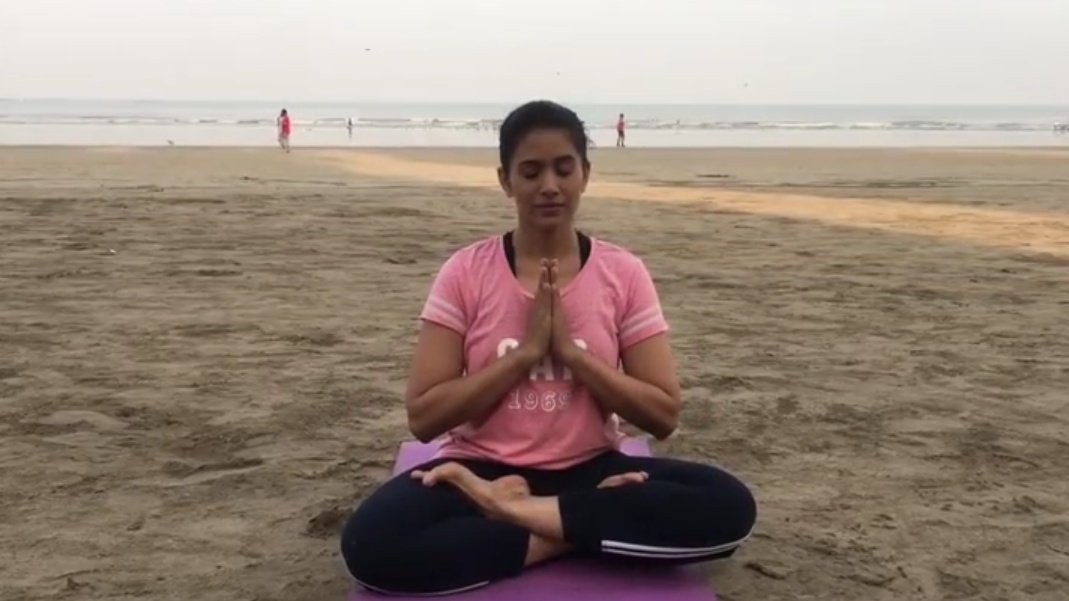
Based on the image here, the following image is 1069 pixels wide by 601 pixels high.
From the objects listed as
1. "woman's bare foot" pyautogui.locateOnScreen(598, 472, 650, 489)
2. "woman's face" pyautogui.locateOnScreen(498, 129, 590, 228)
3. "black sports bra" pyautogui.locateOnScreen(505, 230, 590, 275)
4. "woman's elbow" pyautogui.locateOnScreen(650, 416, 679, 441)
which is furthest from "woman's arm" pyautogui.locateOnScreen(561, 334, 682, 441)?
"woman's face" pyautogui.locateOnScreen(498, 129, 590, 228)

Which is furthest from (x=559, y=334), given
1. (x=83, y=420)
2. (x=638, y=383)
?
(x=83, y=420)

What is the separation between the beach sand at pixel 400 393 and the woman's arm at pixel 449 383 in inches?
20.9

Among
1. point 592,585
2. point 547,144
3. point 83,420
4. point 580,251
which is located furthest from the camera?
point 83,420

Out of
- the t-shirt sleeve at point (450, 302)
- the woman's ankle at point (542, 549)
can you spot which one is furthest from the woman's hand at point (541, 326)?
the woman's ankle at point (542, 549)

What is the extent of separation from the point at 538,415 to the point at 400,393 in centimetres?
205

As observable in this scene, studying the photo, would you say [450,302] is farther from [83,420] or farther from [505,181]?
[83,420]

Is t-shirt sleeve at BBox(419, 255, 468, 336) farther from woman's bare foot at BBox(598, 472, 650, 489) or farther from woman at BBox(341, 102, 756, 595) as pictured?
woman's bare foot at BBox(598, 472, 650, 489)

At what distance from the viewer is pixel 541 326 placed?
308cm

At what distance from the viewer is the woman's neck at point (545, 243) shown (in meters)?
3.23

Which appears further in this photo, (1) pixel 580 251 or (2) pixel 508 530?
(1) pixel 580 251

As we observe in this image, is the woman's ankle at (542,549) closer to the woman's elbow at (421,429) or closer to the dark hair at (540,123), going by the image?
the woman's elbow at (421,429)

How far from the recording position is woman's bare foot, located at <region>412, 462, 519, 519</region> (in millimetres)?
3062

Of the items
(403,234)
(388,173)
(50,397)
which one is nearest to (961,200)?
(403,234)

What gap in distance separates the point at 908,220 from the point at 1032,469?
28.2ft
